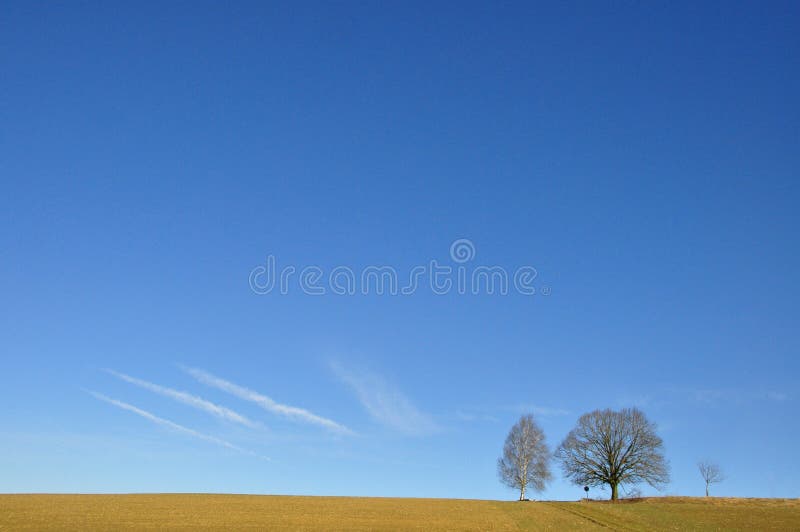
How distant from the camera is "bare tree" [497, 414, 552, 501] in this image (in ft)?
263

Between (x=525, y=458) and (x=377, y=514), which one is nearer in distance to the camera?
(x=377, y=514)

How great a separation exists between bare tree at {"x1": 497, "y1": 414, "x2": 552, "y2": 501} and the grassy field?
1187 centimetres

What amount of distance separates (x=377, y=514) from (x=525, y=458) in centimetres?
3441

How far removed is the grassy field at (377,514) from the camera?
44.7 m

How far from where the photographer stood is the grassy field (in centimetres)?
4466

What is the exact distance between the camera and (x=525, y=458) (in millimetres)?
81500

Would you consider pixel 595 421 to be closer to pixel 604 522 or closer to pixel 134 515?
pixel 604 522

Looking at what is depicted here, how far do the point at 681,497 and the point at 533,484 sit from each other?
58.2 feet

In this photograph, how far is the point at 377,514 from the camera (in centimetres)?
5297

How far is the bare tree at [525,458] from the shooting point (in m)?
80.1

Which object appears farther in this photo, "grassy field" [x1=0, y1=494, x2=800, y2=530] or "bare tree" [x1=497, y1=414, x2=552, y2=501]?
"bare tree" [x1=497, y1=414, x2=552, y2=501]

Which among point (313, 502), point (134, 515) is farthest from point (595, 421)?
point (134, 515)

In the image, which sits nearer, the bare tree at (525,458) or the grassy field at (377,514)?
the grassy field at (377,514)

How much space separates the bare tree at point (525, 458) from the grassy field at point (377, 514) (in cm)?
1187
